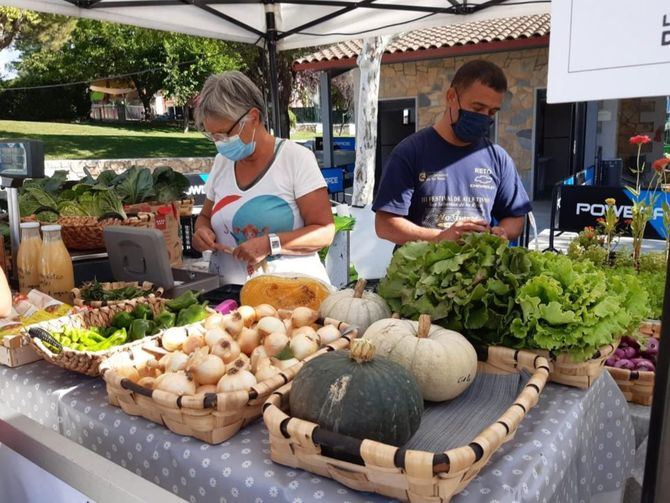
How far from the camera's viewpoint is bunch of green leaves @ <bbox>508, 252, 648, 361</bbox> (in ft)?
5.26

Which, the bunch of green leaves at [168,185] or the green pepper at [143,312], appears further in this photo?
the bunch of green leaves at [168,185]

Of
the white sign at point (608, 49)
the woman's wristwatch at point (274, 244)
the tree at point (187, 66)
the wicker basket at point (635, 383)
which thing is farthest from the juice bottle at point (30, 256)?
the tree at point (187, 66)

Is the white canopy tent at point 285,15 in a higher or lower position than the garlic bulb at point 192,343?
higher

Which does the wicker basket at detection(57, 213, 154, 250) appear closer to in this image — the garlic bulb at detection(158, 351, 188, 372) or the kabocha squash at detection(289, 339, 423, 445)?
the garlic bulb at detection(158, 351, 188, 372)

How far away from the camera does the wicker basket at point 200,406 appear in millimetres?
1311

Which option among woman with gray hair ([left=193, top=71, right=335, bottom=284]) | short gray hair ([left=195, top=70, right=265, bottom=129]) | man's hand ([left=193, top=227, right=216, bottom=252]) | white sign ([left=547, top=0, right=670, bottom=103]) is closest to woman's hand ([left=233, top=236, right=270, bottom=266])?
woman with gray hair ([left=193, top=71, right=335, bottom=284])

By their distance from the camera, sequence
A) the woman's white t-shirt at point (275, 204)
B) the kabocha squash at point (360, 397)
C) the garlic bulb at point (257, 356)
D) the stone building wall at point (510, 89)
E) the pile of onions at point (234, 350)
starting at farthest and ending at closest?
the stone building wall at point (510, 89) < the woman's white t-shirt at point (275, 204) < the garlic bulb at point (257, 356) < the pile of onions at point (234, 350) < the kabocha squash at point (360, 397)

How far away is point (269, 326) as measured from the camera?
1.67 metres

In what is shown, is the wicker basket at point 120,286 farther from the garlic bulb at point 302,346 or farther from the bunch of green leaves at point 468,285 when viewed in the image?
the bunch of green leaves at point 468,285

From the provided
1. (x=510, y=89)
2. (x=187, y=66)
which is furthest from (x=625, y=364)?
(x=187, y=66)

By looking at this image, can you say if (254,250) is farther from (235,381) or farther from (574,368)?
(574,368)

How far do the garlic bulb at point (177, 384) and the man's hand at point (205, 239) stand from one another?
1410mm

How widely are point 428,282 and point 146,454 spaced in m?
0.93

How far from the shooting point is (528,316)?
1.63m
